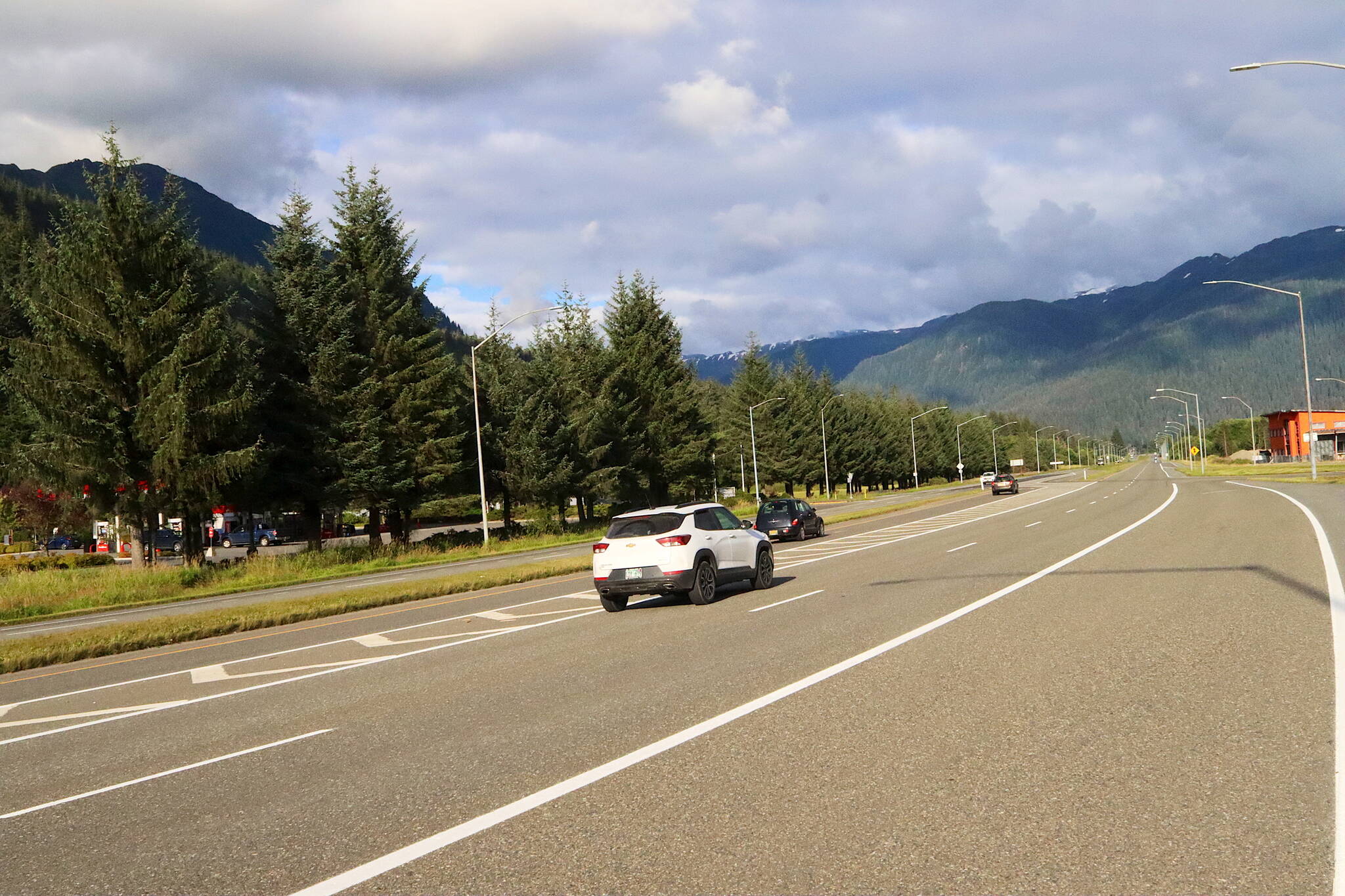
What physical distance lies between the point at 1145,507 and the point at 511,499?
30609mm

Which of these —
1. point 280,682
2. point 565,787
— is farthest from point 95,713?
point 565,787

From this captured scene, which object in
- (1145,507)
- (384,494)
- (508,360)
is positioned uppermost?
(508,360)

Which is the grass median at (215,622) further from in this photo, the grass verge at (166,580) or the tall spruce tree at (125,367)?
the tall spruce tree at (125,367)

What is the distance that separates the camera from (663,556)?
15.5 meters

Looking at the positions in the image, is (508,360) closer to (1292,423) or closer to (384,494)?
(384,494)

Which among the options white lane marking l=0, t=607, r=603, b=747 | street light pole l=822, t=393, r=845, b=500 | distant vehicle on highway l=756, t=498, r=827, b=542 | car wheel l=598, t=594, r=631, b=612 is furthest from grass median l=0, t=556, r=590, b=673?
street light pole l=822, t=393, r=845, b=500

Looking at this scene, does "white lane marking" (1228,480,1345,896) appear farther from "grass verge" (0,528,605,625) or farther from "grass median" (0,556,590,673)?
"grass verge" (0,528,605,625)

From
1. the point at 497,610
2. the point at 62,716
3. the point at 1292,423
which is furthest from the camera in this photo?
the point at 1292,423

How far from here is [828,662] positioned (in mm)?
9570

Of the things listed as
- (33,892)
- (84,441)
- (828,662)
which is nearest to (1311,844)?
(828,662)

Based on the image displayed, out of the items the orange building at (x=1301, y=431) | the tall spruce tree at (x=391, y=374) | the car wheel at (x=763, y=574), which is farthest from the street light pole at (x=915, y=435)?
the car wheel at (x=763, y=574)

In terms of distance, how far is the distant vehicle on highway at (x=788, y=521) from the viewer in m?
34.8

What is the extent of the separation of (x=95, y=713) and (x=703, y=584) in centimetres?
866

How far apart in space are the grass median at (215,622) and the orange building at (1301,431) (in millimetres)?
139121
